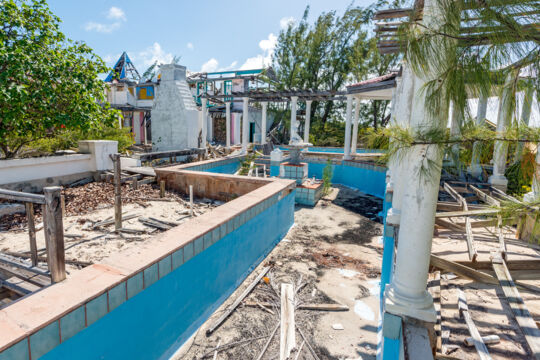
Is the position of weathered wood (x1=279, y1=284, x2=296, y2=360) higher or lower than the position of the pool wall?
lower

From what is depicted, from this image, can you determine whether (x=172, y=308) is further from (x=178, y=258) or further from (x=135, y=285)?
(x=135, y=285)

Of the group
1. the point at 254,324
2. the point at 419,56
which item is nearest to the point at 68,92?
the point at 254,324

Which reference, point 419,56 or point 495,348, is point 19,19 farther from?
point 495,348

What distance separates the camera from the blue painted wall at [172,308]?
2312 mm

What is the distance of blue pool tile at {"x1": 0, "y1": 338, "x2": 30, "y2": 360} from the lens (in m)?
1.71

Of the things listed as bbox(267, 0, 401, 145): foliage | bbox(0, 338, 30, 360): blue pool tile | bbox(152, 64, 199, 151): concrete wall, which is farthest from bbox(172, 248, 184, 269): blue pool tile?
bbox(267, 0, 401, 145): foliage

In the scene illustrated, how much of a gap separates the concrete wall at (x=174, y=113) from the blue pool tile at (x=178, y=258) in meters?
10.9

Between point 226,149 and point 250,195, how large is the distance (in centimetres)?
1333

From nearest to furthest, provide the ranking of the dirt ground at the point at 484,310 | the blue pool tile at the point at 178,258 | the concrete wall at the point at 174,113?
1. the dirt ground at the point at 484,310
2. the blue pool tile at the point at 178,258
3. the concrete wall at the point at 174,113

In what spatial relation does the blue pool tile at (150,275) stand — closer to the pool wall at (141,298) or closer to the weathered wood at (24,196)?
the pool wall at (141,298)

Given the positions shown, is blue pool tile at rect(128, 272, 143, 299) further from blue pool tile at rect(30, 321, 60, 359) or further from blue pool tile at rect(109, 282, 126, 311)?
blue pool tile at rect(30, 321, 60, 359)

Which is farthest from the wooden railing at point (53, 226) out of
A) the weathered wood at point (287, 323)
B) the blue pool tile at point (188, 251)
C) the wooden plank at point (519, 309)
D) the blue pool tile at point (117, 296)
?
the wooden plank at point (519, 309)

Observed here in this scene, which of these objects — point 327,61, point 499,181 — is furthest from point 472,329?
point 327,61

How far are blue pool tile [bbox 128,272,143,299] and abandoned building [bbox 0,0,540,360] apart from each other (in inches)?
0.5
